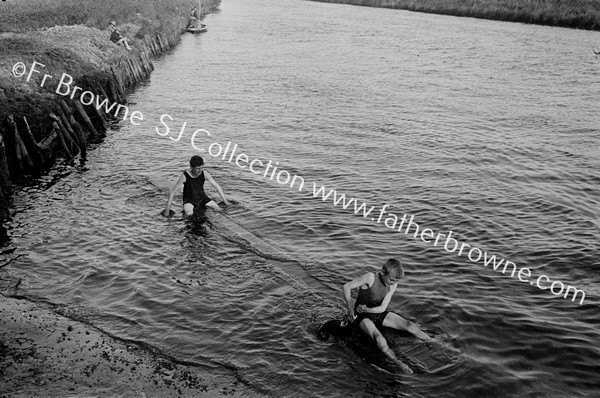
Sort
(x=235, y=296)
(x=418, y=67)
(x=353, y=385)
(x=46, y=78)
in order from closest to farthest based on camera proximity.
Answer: (x=353, y=385) → (x=235, y=296) → (x=46, y=78) → (x=418, y=67)

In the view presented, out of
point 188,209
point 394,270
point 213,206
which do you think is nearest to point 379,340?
point 394,270

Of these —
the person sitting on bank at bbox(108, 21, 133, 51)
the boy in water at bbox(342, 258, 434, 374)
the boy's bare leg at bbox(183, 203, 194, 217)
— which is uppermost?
the boy in water at bbox(342, 258, 434, 374)

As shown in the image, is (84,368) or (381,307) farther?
(381,307)

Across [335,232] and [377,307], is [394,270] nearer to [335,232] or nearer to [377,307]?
[377,307]

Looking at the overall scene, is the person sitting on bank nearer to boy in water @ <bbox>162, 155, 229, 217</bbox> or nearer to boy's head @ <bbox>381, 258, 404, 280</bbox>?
boy in water @ <bbox>162, 155, 229, 217</bbox>

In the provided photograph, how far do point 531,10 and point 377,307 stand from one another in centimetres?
7443

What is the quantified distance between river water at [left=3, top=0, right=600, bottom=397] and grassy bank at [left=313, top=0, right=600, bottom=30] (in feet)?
110

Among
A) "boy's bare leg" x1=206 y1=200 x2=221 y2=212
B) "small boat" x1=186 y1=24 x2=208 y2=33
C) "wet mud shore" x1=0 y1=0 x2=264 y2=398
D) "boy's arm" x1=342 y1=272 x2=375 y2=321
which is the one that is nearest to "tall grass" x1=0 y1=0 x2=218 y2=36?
"wet mud shore" x1=0 y1=0 x2=264 y2=398

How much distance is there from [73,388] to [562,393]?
397 inches

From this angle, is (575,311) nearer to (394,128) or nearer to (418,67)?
(394,128)

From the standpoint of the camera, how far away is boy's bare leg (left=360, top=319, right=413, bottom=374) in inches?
495

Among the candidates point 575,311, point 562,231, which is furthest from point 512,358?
point 562,231

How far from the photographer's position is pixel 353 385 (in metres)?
12.0

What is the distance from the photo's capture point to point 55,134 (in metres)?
25.3
